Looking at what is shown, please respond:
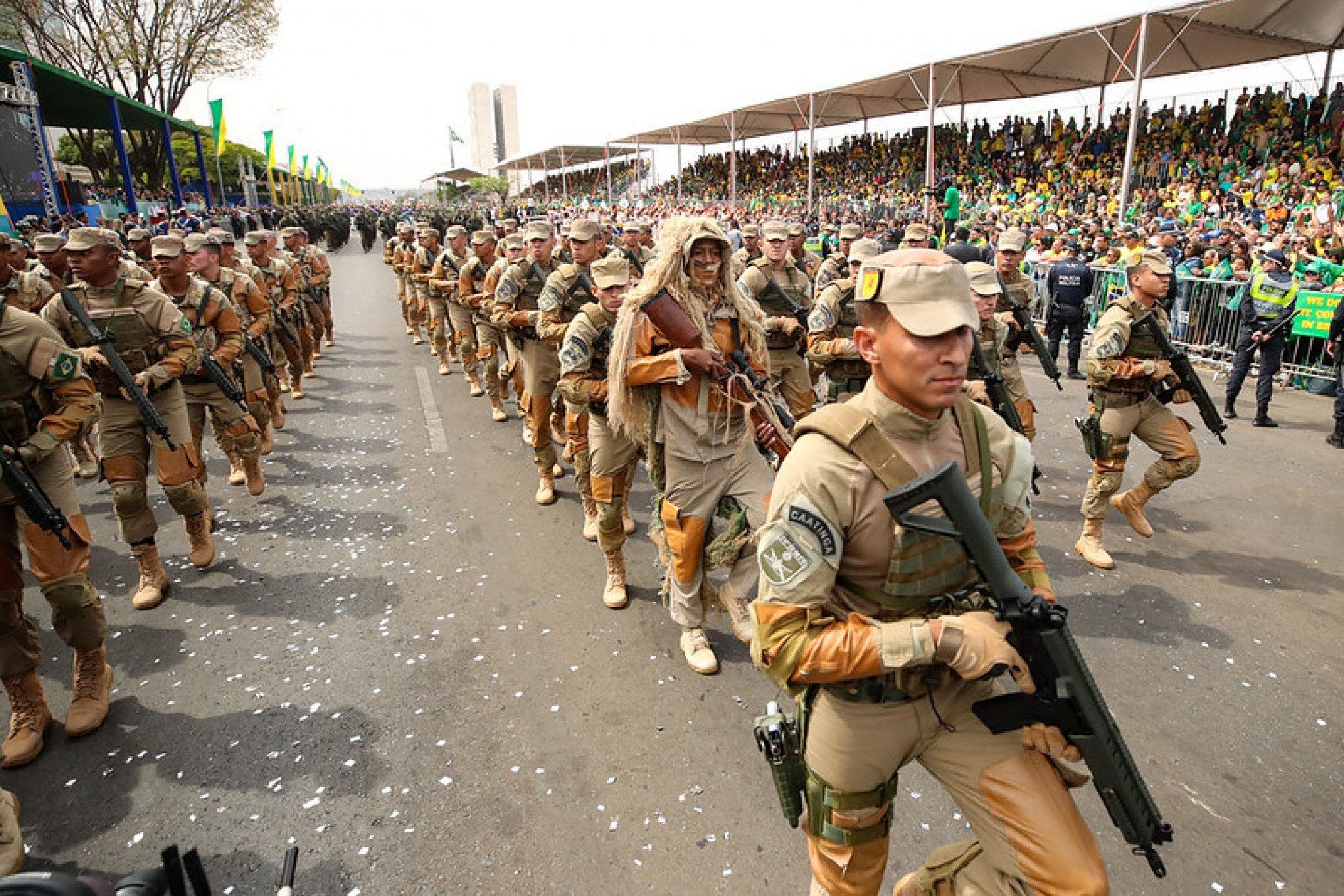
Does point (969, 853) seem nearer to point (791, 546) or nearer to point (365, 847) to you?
point (791, 546)

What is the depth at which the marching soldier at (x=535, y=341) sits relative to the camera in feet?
20.7

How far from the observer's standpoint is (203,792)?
122 inches

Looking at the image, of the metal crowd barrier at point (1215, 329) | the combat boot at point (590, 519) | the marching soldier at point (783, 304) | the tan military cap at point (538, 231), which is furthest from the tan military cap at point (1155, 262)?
the metal crowd barrier at point (1215, 329)

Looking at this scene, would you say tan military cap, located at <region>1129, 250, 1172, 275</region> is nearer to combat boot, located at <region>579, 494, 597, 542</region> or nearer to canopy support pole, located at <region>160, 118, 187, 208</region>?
combat boot, located at <region>579, 494, 597, 542</region>

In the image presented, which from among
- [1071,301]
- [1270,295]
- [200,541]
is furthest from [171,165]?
[1270,295]

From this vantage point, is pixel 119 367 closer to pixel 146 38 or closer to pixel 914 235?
pixel 914 235

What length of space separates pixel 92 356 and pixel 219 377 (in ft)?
4.51

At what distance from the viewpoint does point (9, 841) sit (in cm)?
263

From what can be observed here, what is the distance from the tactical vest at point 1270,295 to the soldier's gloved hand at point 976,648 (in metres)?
8.86

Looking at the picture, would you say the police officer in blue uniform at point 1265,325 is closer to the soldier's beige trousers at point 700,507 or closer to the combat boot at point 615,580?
the soldier's beige trousers at point 700,507

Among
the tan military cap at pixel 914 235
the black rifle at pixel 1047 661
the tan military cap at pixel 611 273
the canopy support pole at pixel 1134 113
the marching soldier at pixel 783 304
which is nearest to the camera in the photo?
the black rifle at pixel 1047 661

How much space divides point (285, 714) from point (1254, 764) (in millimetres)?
4189

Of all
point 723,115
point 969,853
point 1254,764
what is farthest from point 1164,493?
point 723,115

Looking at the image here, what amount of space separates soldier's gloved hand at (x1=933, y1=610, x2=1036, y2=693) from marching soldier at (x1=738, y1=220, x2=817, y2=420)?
463 centimetres
